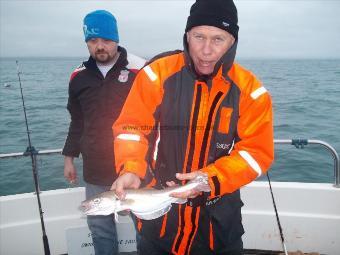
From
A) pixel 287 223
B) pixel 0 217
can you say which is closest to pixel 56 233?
pixel 0 217

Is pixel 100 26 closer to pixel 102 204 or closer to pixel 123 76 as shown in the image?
pixel 123 76

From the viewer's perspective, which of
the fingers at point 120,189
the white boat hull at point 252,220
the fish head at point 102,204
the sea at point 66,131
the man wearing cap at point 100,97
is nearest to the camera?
the fingers at point 120,189

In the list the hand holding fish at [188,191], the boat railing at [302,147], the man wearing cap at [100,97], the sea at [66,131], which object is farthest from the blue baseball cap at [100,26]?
the hand holding fish at [188,191]

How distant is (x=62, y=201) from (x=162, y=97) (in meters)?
2.86

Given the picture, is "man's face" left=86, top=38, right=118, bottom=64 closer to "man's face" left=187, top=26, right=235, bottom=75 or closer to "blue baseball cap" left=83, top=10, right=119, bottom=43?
"blue baseball cap" left=83, top=10, right=119, bottom=43

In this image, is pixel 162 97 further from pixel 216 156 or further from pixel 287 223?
pixel 287 223

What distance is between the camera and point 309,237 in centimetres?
482

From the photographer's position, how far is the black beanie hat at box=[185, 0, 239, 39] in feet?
8.53

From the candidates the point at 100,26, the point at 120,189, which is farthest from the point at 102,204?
the point at 100,26

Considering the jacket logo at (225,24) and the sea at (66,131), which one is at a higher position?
the jacket logo at (225,24)

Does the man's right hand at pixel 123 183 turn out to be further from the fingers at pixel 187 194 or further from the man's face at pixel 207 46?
the man's face at pixel 207 46

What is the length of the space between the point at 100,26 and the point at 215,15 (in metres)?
1.70

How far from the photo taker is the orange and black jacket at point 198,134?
2656 mm

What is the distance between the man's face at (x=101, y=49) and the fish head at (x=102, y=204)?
173cm
